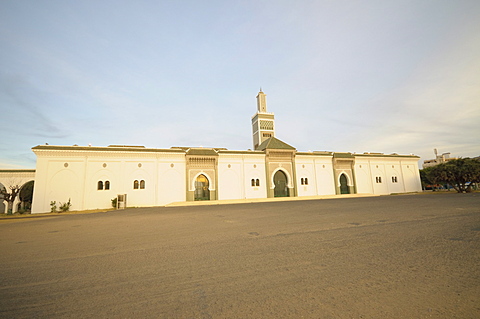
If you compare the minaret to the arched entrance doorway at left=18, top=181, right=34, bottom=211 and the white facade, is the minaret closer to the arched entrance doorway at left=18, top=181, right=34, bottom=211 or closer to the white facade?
the white facade

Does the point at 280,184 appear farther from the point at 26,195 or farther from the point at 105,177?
the point at 26,195

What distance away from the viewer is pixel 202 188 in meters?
27.5

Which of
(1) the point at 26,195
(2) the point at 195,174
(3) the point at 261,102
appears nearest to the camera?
(1) the point at 26,195

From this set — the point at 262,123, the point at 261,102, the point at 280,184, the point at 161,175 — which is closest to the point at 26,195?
the point at 161,175

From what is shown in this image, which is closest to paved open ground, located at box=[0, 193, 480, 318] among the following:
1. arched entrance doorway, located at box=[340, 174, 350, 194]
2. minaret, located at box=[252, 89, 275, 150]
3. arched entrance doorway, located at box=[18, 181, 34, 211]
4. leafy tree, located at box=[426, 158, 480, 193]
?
arched entrance doorway, located at box=[18, 181, 34, 211]

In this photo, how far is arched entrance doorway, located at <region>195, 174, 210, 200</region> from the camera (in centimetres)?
2716

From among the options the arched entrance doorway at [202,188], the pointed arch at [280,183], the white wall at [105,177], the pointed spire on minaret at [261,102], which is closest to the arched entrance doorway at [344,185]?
the pointed arch at [280,183]

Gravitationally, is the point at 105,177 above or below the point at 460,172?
above

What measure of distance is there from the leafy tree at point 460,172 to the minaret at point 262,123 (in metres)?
27.1

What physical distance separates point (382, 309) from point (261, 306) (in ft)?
3.96

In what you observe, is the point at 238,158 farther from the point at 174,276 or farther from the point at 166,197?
the point at 174,276

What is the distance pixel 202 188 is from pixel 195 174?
199 cm

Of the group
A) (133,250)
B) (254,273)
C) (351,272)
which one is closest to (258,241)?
(254,273)

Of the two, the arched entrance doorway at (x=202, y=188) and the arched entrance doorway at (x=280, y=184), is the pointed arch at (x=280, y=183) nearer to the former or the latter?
the arched entrance doorway at (x=280, y=184)
